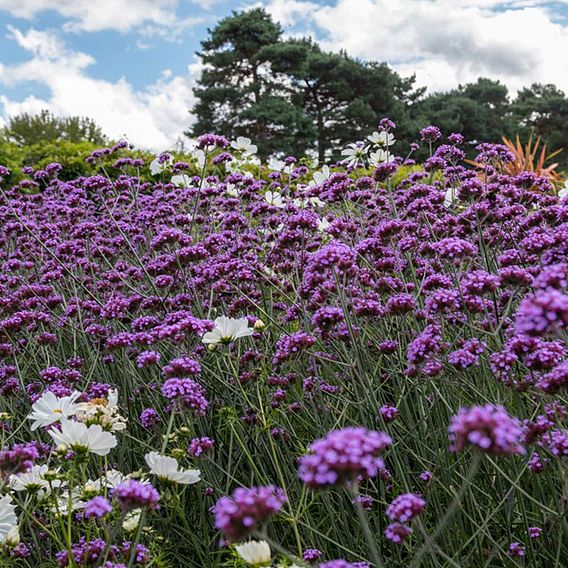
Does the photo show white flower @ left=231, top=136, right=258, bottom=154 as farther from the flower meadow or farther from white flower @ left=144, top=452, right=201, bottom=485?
white flower @ left=144, top=452, right=201, bottom=485

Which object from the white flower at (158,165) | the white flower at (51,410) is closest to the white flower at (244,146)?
the white flower at (158,165)

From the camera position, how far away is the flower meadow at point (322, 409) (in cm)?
179

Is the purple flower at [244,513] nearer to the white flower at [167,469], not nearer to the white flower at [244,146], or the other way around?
the white flower at [167,469]

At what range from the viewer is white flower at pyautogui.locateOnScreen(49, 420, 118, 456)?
2.02m

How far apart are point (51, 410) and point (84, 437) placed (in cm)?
36

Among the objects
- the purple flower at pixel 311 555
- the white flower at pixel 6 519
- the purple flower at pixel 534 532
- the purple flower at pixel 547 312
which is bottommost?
the purple flower at pixel 534 532

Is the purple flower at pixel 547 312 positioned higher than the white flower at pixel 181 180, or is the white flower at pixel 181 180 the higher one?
the white flower at pixel 181 180

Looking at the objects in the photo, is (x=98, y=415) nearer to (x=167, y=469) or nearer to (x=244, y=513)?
(x=167, y=469)

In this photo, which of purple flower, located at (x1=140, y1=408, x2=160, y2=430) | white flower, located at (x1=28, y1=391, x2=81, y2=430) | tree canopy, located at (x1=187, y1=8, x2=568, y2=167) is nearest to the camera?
white flower, located at (x1=28, y1=391, x2=81, y2=430)

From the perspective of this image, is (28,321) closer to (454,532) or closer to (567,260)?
(454,532)

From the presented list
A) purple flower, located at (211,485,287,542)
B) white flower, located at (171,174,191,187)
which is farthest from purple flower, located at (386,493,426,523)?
white flower, located at (171,174,191,187)

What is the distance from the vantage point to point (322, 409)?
302 cm

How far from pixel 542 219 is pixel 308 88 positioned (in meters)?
30.9

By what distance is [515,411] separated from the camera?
10.4ft
